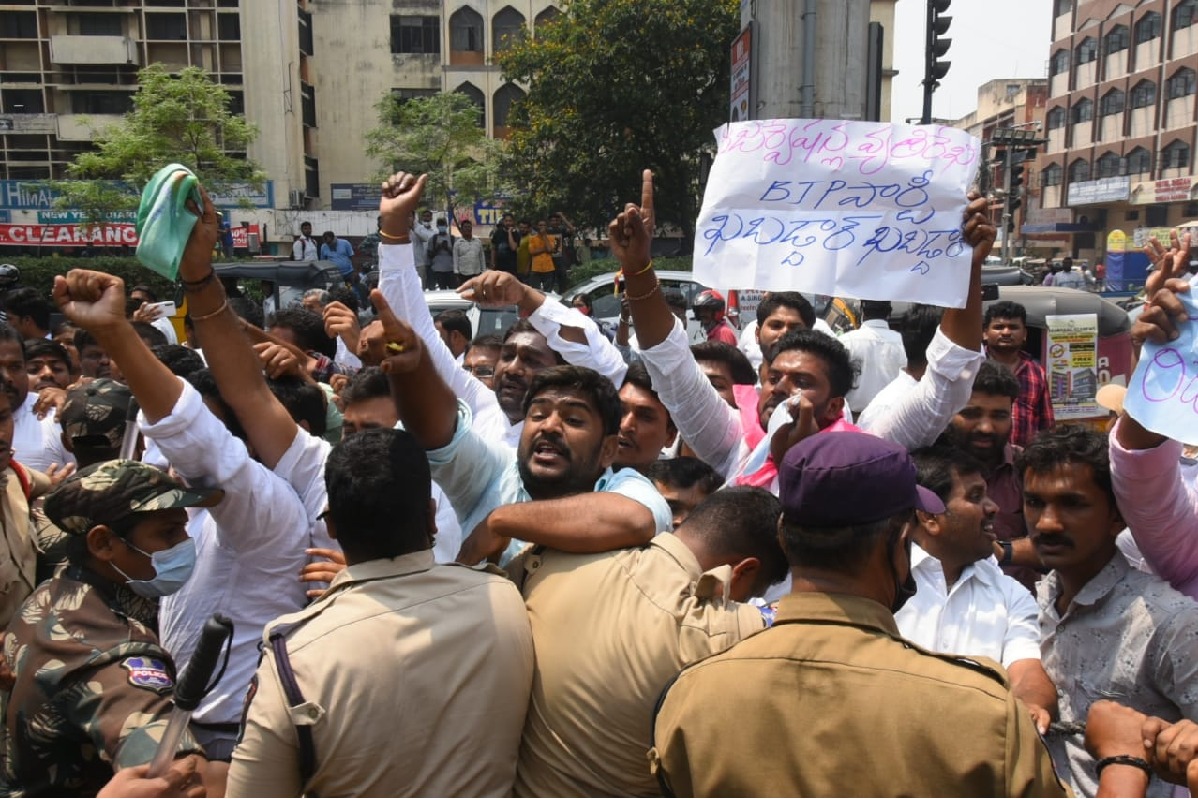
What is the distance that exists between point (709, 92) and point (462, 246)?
9562mm

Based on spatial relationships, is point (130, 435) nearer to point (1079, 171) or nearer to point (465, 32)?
point (465, 32)

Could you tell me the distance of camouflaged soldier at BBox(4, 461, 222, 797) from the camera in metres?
2.19

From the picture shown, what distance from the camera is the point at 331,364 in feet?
22.0

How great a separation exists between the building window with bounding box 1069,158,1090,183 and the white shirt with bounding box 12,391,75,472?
227 feet

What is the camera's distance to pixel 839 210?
384 centimetres

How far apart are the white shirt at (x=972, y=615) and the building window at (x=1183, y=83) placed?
60426 mm

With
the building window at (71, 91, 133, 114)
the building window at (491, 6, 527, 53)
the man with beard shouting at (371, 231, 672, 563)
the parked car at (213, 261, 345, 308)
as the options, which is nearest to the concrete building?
the building window at (491, 6, 527, 53)

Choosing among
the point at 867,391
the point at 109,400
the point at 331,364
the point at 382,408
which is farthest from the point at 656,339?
the point at 331,364

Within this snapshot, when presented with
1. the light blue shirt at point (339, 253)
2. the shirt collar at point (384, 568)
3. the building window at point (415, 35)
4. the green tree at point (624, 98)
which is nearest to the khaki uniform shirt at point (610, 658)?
the shirt collar at point (384, 568)

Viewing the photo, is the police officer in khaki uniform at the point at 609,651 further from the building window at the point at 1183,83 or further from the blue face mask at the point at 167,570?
the building window at the point at 1183,83

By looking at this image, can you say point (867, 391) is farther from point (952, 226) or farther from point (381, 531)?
point (381, 531)

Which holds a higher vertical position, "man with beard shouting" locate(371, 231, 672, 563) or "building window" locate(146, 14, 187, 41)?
"building window" locate(146, 14, 187, 41)

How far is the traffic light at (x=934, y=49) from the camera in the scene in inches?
437

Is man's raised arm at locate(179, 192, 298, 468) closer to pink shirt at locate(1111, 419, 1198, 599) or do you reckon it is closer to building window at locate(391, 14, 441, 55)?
pink shirt at locate(1111, 419, 1198, 599)
